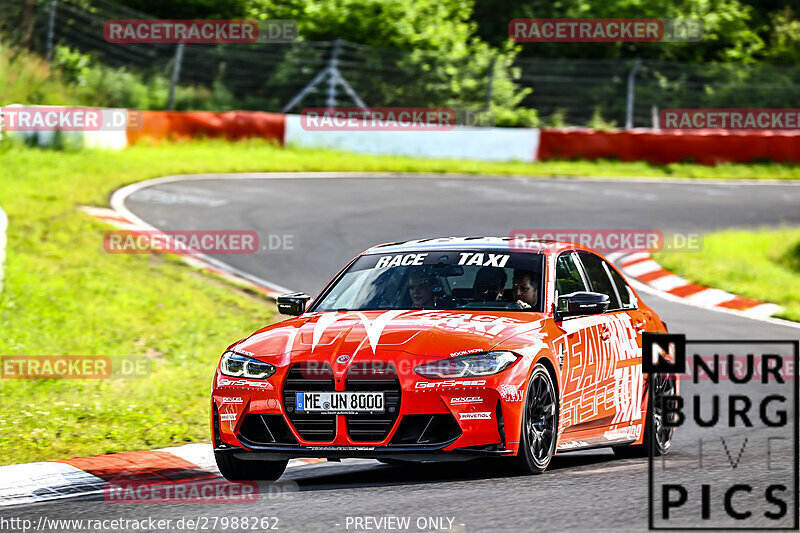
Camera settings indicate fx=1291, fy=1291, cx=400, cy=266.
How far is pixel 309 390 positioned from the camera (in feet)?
22.7

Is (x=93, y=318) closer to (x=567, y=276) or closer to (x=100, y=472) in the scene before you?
(x=100, y=472)

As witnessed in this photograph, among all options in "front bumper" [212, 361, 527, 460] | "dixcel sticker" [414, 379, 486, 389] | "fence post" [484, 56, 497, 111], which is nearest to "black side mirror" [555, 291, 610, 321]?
"front bumper" [212, 361, 527, 460]

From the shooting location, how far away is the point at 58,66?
29.1 meters

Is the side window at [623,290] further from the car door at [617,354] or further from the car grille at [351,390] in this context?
the car grille at [351,390]

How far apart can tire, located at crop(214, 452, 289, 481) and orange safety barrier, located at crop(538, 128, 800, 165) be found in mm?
22362

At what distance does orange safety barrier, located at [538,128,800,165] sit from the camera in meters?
29.0

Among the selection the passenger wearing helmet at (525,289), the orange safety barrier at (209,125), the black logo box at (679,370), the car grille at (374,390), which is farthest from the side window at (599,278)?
the orange safety barrier at (209,125)

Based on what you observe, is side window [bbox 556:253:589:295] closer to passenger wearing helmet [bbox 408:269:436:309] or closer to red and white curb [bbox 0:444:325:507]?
passenger wearing helmet [bbox 408:269:436:309]

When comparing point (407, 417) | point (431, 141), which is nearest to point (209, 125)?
point (431, 141)

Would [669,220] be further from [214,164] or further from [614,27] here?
[614,27]

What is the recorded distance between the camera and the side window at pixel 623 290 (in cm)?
891

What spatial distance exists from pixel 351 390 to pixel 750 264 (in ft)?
40.4

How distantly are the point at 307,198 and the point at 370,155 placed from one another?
280 inches

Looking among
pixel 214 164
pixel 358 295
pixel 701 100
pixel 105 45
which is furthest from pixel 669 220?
pixel 105 45
